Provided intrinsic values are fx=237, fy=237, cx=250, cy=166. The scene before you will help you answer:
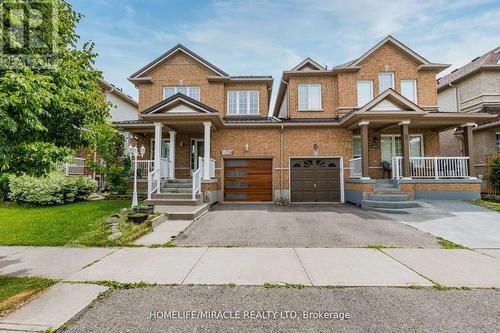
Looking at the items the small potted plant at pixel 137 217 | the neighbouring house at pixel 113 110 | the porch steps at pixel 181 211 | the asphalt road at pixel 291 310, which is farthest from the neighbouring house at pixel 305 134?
the asphalt road at pixel 291 310

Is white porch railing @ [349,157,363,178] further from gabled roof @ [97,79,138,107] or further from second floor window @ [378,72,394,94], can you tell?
gabled roof @ [97,79,138,107]

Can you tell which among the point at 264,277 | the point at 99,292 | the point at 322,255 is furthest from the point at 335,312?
the point at 99,292

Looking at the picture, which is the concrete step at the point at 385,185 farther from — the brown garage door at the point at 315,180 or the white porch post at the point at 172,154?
the white porch post at the point at 172,154

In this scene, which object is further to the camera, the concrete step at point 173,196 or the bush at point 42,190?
the concrete step at point 173,196

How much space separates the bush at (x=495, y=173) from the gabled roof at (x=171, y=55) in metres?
16.1

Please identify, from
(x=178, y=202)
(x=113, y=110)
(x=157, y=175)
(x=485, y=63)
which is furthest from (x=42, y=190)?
(x=485, y=63)

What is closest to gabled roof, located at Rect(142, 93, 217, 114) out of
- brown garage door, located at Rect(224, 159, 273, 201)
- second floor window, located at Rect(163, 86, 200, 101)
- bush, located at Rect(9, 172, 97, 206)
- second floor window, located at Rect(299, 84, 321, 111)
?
brown garage door, located at Rect(224, 159, 273, 201)

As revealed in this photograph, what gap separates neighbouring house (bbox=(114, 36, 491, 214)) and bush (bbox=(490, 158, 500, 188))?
6.64 feet

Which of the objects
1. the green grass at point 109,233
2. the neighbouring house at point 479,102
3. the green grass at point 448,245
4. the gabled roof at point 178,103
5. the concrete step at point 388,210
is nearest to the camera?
the green grass at point 448,245

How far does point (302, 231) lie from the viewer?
23.5ft

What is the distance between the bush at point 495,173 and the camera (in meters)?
12.7

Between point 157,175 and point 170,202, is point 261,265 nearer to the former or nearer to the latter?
point 170,202

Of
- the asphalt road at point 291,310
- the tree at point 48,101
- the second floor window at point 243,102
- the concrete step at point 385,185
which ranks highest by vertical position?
the second floor window at point 243,102

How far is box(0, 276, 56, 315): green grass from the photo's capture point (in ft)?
10.3
